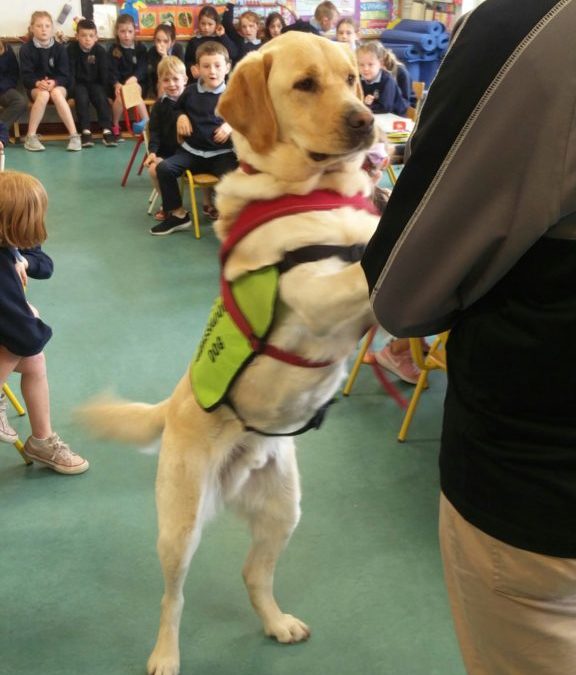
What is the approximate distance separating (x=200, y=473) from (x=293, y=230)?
701 mm

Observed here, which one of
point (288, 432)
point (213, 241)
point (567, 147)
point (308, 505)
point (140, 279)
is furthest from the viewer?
point (213, 241)

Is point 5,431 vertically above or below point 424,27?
below

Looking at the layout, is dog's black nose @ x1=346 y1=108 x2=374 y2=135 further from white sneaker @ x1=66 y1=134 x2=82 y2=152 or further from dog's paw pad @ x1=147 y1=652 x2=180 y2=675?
white sneaker @ x1=66 y1=134 x2=82 y2=152

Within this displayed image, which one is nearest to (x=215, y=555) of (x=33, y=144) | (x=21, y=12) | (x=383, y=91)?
(x=383, y=91)

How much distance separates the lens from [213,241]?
17.9 feet

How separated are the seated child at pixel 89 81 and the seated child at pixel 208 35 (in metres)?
1.04

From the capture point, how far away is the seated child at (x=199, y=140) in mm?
5523

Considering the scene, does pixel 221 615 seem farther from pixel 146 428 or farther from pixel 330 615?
pixel 146 428

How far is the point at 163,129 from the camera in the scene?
19.5 ft

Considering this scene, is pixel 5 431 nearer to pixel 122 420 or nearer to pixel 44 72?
pixel 122 420

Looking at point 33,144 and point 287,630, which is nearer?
point 287,630

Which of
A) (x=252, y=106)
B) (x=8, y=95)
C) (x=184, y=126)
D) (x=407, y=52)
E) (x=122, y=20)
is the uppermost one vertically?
(x=252, y=106)

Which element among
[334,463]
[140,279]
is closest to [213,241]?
[140,279]

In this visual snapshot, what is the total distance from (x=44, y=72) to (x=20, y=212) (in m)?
6.99
